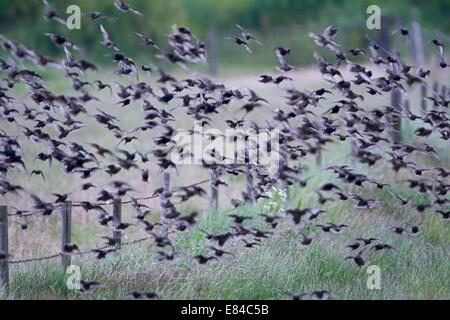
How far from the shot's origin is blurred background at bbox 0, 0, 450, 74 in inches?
1501

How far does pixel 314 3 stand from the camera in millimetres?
50469

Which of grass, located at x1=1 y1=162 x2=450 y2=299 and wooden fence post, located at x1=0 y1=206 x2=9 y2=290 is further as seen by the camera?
grass, located at x1=1 y1=162 x2=450 y2=299

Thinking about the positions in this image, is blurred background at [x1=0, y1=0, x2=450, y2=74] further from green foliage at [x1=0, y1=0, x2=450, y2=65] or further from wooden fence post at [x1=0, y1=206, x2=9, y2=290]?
wooden fence post at [x1=0, y1=206, x2=9, y2=290]

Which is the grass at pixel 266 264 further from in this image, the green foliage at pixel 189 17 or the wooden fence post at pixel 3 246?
the green foliage at pixel 189 17

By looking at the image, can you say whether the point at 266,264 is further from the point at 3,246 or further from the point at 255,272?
the point at 3,246

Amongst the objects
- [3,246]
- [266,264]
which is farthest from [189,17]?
[3,246]

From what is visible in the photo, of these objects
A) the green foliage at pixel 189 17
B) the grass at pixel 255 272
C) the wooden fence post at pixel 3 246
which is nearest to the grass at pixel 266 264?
the grass at pixel 255 272

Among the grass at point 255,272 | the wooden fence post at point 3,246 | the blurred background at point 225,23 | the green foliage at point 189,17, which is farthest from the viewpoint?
the green foliage at point 189,17

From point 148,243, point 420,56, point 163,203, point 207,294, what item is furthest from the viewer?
point 420,56

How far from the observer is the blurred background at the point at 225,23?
125ft

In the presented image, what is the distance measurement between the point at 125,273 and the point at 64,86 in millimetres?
22865

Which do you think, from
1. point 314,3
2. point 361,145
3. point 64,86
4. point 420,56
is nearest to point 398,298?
point 361,145

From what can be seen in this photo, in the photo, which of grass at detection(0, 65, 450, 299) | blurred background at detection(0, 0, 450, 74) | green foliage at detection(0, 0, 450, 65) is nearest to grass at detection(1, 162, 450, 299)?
grass at detection(0, 65, 450, 299)

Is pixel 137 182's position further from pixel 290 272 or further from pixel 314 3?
pixel 314 3
